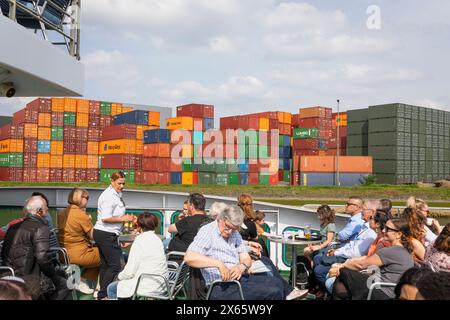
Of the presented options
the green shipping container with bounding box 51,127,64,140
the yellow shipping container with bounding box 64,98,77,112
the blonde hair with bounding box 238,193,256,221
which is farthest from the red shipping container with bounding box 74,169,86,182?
the blonde hair with bounding box 238,193,256,221

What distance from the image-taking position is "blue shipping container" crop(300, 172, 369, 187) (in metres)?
45.4

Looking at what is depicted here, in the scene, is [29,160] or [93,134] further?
[93,134]

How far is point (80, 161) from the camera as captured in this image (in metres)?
47.6

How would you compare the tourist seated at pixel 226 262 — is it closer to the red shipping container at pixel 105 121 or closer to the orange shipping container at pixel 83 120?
the orange shipping container at pixel 83 120

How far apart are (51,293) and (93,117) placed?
Result: 155 feet

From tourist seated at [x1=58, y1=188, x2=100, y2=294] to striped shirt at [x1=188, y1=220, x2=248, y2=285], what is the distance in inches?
79.2

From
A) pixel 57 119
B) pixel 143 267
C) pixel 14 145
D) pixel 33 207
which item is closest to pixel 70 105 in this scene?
pixel 57 119

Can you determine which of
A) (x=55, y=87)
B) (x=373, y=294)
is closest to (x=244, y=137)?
(x=55, y=87)

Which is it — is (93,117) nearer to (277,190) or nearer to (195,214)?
(277,190)

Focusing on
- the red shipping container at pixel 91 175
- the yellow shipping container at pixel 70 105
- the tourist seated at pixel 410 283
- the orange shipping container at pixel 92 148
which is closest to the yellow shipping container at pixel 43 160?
the red shipping container at pixel 91 175

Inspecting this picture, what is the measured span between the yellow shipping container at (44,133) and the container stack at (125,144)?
5.48 m

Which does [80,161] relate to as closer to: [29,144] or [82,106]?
[29,144]

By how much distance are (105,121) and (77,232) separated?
46.4 meters
